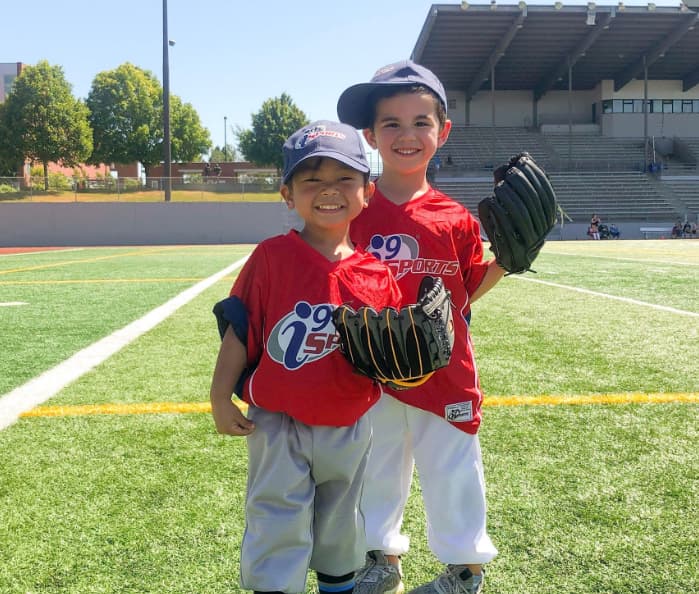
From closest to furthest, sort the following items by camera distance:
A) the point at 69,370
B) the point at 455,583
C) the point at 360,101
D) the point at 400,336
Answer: the point at 400,336 < the point at 455,583 < the point at 360,101 < the point at 69,370

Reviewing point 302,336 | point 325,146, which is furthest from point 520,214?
point 302,336

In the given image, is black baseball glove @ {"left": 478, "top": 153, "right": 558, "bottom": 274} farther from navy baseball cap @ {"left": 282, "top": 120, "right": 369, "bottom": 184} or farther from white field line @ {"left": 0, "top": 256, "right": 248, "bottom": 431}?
white field line @ {"left": 0, "top": 256, "right": 248, "bottom": 431}

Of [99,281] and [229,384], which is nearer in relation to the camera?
[229,384]

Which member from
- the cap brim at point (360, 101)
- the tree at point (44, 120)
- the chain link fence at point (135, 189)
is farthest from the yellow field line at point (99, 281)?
the tree at point (44, 120)

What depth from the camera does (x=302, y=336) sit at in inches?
60.4

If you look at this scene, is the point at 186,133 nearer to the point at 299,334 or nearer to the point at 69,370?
the point at 69,370

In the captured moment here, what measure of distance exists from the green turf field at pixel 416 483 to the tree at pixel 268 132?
168 ft

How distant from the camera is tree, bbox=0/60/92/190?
1558 inches

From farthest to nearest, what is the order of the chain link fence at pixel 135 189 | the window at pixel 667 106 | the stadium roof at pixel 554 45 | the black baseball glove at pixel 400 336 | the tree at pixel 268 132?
the tree at pixel 268 132 → the window at pixel 667 106 → the stadium roof at pixel 554 45 → the chain link fence at pixel 135 189 → the black baseball glove at pixel 400 336

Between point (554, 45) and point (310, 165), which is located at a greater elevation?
point (554, 45)

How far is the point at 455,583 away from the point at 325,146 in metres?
1.19

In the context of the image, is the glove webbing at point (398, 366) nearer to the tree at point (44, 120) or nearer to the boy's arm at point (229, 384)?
the boy's arm at point (229, 384)

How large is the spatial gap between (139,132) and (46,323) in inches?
1771

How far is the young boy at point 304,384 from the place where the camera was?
4.99 feet
